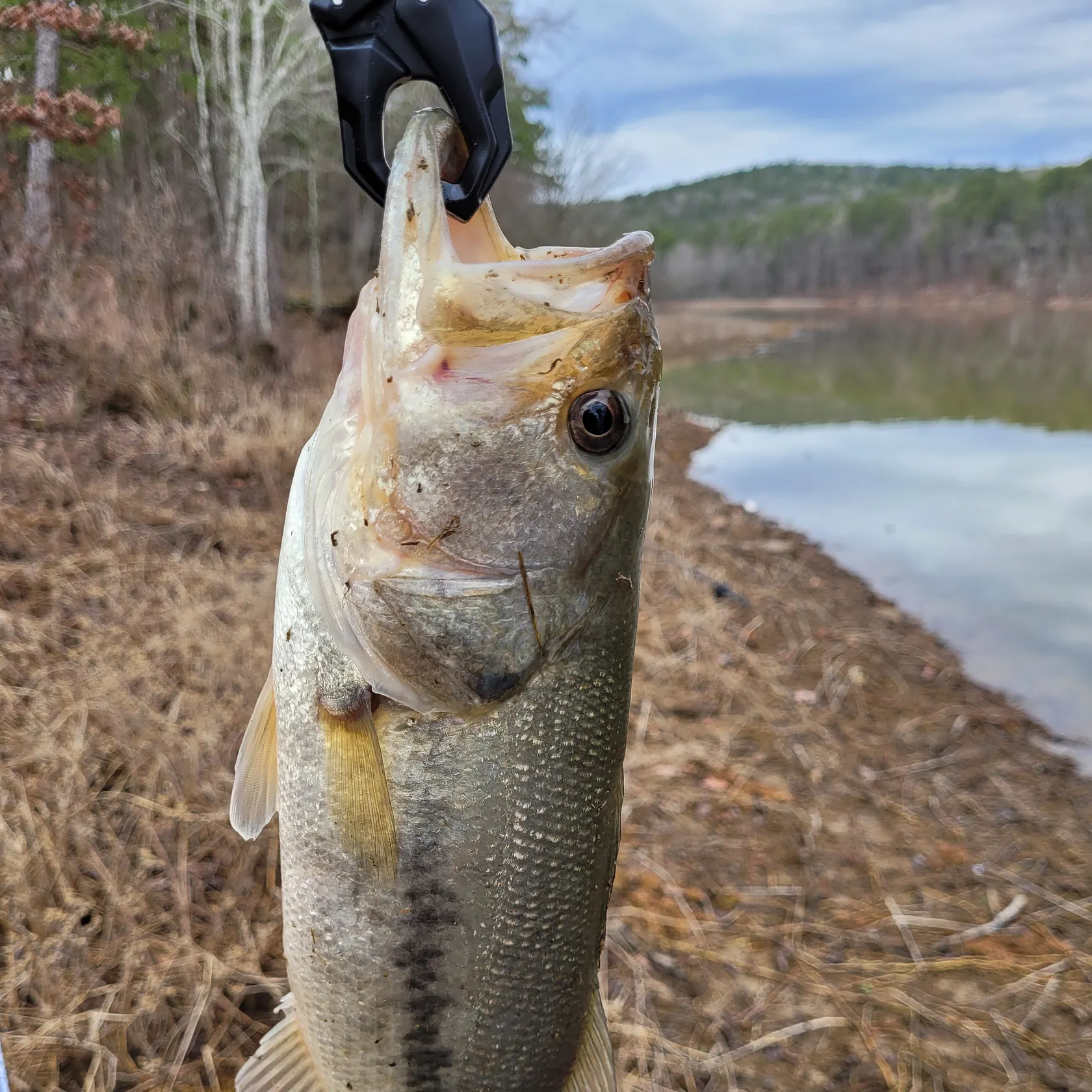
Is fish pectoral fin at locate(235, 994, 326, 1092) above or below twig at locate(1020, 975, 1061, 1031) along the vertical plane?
above

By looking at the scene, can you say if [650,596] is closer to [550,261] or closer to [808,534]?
[808,534]

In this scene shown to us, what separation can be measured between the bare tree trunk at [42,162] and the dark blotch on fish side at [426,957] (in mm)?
10282

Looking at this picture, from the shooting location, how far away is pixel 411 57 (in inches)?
45.3

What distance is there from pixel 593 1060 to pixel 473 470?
3.85 feet

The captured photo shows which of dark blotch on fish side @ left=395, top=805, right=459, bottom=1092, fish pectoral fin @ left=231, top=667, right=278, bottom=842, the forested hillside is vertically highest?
the forested hillside

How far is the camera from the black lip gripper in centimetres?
112

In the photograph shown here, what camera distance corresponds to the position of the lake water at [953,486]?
895cm

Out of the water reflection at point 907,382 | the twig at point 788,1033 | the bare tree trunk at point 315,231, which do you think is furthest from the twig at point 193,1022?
the water reflection at point 907,382

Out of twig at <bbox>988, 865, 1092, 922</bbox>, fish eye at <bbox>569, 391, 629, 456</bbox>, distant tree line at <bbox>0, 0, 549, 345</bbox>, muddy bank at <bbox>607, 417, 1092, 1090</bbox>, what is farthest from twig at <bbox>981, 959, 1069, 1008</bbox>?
distant tree line at <bbox>0, 0, 549, 345</bbox>

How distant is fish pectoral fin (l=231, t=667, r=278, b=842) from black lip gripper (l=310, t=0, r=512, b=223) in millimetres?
957

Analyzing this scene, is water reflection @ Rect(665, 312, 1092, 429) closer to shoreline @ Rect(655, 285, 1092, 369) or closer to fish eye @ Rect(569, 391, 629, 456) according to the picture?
shoreline @ Rect(655, 285, 1092, 369)

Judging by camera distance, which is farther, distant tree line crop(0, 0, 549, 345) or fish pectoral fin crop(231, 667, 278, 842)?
distant tree line crop(0, 0, 549, 345)

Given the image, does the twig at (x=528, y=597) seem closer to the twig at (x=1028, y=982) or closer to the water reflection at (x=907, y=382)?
the twig at (x=1028, y=982)

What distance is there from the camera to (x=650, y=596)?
25.8 ft
